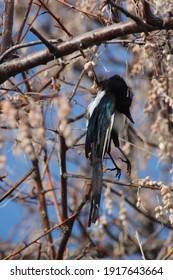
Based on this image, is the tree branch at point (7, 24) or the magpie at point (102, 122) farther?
the tree branch at point (7, 24)

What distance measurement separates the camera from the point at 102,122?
2086mm

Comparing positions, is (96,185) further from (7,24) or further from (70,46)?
(7,24)

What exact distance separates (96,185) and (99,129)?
0.20 m

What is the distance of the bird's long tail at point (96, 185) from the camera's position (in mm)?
1911

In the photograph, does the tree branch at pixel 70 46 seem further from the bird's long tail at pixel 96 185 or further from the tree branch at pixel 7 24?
the bird's long tail at pixel 96 185

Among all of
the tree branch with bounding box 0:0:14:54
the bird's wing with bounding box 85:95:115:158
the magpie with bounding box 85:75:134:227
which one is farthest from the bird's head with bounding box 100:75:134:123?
the tree branch with bounding box 0:0:14:54

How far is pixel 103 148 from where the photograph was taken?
2021 millimetres

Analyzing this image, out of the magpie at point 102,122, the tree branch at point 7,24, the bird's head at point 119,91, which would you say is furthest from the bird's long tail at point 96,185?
the tree branch at point 7,24

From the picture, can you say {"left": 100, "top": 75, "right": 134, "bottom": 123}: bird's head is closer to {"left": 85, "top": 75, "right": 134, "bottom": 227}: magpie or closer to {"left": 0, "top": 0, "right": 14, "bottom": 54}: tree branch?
{"left": 85, "top": 75, "right": 134, "bottom": 227}: magpie

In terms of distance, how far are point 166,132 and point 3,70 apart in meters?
1.26

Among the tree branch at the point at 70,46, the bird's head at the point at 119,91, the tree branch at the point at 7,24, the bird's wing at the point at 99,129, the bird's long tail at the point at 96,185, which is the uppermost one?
the tree branch at the point at 7,24

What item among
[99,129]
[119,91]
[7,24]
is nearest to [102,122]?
[99,129]
